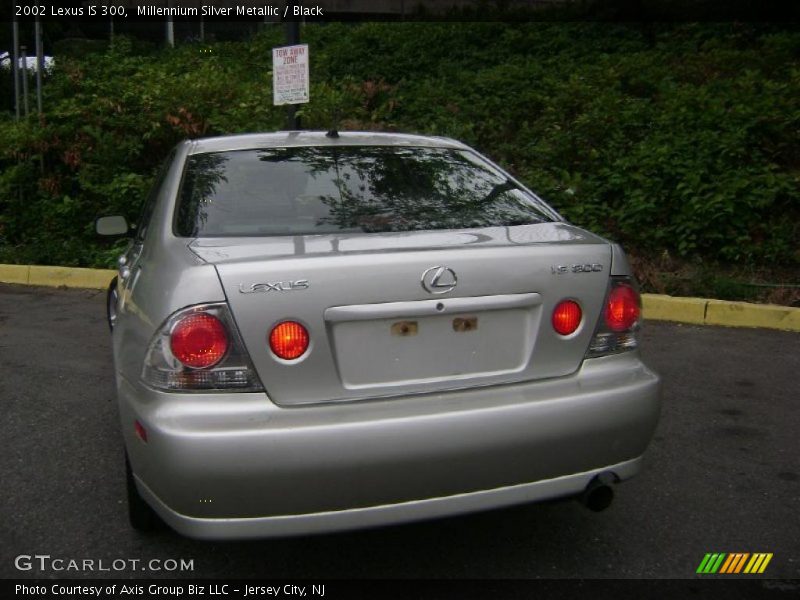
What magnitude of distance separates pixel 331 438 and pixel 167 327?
583 millimetres

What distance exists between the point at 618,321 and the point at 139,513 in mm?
1841

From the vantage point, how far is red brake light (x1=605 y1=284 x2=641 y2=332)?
2.83 m

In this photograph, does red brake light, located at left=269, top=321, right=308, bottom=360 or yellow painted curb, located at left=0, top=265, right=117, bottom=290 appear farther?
yellow painted curb, located at left=0, top=265, right=117, bottom=290

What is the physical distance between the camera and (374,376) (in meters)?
2.53

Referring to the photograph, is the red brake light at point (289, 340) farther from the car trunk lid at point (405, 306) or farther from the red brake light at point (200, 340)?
the red brake light at point (200, 340)

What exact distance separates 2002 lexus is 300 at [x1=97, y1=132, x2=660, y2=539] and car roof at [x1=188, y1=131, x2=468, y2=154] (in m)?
0.70

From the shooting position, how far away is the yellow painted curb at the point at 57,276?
887 centimetres

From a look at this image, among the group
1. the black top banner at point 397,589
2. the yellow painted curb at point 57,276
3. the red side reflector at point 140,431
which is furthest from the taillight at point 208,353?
the yellow painted curb at point 57,276

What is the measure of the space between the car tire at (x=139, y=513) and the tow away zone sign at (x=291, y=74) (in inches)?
214

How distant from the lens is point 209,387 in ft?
8.09

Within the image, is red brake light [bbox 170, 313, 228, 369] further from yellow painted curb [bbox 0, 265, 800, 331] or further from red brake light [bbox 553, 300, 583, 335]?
yellow painted curb [bbox 0, 265, 800, 331]

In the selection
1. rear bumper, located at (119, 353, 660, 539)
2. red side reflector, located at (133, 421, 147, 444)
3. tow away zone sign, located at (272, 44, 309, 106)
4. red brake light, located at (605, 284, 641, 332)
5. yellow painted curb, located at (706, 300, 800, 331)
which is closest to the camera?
rear bumper, located at (119, 353, 660, 539)

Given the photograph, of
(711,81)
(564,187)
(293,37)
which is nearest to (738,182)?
(564,187)

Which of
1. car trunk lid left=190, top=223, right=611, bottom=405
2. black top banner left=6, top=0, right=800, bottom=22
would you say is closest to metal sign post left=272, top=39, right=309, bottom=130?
black top banner left=6, top=0, right=800, bottom=22
